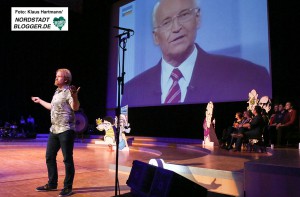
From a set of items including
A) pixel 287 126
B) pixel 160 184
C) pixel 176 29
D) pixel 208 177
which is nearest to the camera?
pixel 160 184

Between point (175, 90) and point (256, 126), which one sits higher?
point (175, 90)

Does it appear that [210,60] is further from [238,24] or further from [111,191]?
[111,191]

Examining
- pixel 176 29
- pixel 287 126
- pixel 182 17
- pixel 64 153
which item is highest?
pixel 182 17

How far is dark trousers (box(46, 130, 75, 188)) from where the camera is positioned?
2.91 metres

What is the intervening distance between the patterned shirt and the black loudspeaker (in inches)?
32.1

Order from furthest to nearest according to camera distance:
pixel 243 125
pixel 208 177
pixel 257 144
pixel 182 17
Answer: pixel 182 17
pixel 243 125
pixel 257 144
pixel 208 177

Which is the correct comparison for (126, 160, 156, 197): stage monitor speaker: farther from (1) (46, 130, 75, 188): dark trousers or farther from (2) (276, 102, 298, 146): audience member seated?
(2) (276, 102, 298, 146): audience member seated

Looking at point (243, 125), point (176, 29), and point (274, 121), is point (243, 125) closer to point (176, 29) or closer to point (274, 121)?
point (274, 121)

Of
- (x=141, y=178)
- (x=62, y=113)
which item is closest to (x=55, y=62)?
(x=62, y=113)

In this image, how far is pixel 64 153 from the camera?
291 centimetres

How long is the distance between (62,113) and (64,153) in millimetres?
388

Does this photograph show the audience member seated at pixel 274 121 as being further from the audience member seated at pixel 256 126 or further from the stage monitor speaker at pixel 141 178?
the stage monitor speaker at pixel 141 178

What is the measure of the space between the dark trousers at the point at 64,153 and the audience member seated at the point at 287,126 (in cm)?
447

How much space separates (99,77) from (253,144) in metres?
8.13
